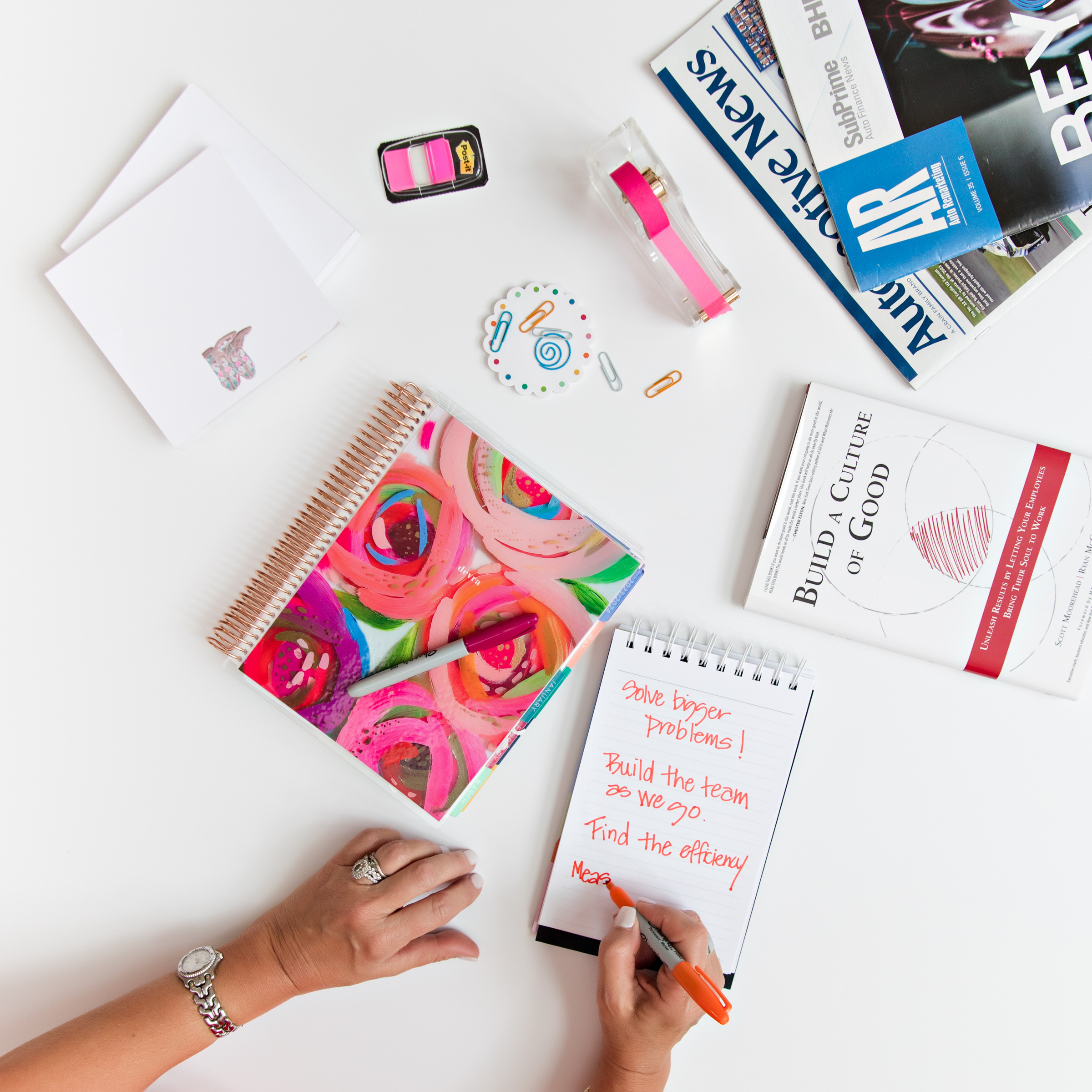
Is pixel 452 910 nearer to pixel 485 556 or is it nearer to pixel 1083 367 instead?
pixel 485 556

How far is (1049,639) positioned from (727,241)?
632 millimetres

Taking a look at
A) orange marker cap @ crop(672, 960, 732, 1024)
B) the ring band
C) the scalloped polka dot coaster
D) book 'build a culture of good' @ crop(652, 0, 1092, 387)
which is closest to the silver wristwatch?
the ring band

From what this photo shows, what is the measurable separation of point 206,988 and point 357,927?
0.73ft

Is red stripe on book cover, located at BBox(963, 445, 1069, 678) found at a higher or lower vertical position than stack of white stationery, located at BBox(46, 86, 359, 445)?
lower

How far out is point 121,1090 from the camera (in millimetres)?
875

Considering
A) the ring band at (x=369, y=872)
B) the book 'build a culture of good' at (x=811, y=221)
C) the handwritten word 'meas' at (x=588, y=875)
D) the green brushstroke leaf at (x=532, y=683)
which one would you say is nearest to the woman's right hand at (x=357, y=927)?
the ring band at (x=369, y=872)

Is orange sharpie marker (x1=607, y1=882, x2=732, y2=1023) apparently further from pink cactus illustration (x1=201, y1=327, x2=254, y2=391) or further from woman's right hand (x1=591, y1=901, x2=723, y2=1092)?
pink cactus illustration (x1=201, y1=327, x2=254, y2=391)

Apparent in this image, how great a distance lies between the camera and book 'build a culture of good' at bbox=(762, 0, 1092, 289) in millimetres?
789

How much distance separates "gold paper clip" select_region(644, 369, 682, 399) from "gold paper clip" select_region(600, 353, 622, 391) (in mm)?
38

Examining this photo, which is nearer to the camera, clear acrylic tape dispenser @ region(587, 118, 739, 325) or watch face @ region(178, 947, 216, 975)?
clear acrylic tape dispenser @ region(587, 118, 739, 325)

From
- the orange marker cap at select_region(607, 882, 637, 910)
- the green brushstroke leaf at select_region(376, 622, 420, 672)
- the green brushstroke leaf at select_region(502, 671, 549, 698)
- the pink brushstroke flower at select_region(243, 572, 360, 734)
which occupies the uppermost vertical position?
the pink brushstroke flower at select_region(243, 572, 360, 734)

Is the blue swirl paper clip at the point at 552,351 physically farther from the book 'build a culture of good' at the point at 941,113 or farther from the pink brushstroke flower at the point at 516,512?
the book 'build a culture of good' at the point at 941,113

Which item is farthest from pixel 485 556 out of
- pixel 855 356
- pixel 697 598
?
pixel 855 356

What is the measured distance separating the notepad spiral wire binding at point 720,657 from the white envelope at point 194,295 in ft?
1.83
